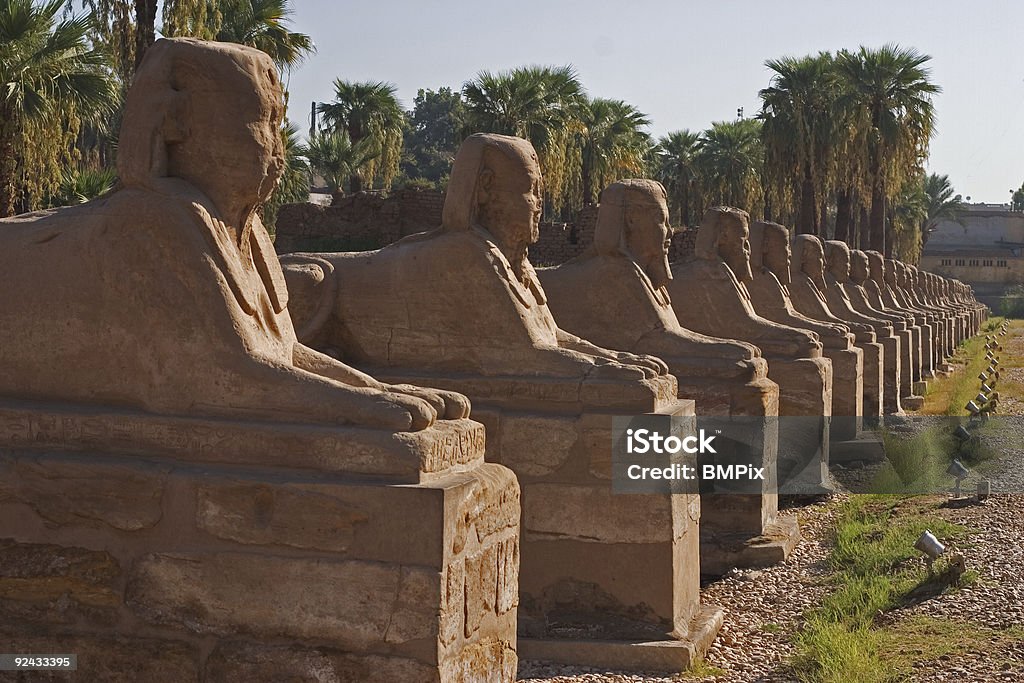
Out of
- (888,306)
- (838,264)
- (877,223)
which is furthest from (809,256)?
(877,223)

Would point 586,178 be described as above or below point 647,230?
above

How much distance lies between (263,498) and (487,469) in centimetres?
69

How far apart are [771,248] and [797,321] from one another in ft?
2.82

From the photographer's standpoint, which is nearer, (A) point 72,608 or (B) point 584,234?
(A) point 72,608

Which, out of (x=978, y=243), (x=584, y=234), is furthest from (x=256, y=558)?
(x=978, y=243)

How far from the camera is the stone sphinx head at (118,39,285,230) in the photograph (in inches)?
135

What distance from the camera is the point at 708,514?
24.5ft

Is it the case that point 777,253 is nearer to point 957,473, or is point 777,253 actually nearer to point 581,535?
point 957,473

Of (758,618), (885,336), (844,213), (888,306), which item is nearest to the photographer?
(758,618)

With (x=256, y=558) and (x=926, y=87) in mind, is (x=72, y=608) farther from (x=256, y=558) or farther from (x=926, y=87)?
(x=926, y=87)

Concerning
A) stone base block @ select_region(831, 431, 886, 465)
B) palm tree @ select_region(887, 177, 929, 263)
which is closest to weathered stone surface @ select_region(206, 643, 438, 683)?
stone base block @ select_region(831, 431, 886, 465)

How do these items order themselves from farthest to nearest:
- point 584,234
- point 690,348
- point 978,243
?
1. point 978,243
2. point 584,234
3. point 690,348

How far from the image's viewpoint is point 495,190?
5.51m

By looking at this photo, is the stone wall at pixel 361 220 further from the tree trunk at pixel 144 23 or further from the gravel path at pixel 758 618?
the gravel path at pixel 758 618
